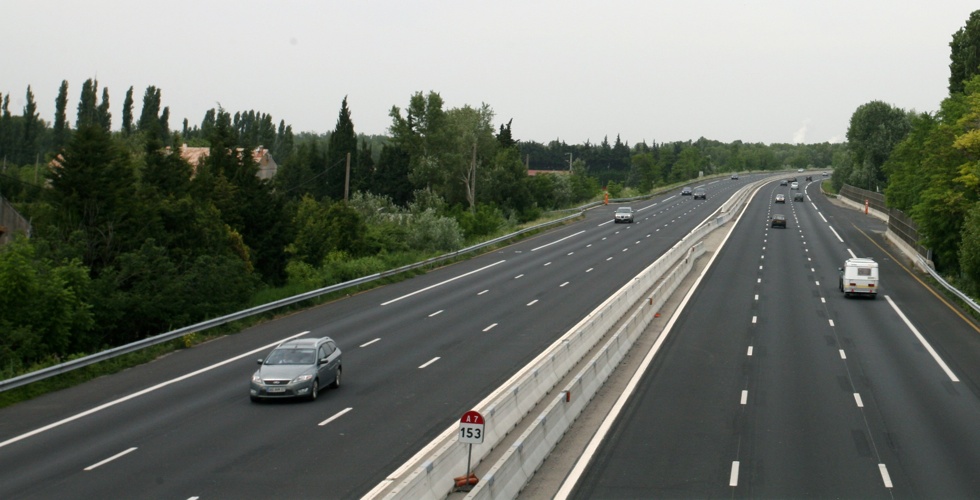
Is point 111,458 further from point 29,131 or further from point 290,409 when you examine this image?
point 29,131

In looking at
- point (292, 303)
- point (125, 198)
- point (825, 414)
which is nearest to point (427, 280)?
point (292, 303)

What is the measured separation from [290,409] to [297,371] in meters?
1.06

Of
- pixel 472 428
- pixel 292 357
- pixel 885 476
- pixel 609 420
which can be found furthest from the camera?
pixel 292 357

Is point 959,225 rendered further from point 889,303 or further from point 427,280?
point 427,280

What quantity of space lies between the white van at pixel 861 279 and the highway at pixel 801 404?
3.13 feet

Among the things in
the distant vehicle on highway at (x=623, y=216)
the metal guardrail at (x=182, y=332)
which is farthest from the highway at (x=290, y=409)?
the distant vehicle on highway at (x=623, y=216)

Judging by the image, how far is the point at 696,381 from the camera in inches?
1031

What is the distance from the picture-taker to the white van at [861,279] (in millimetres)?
43594

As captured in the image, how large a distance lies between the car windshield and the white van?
28.8m

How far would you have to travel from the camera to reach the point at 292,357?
78.2 ft

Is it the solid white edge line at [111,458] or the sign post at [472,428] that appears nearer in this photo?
the sign post at [472,428]

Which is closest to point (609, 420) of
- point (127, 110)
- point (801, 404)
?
point (801, 404)

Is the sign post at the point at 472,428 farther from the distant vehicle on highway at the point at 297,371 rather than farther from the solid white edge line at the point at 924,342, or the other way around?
the solid white edge line at the point at 924,342

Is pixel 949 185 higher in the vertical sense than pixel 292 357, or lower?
higher
